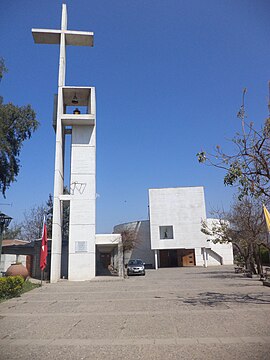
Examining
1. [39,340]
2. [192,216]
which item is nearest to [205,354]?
[39,340]

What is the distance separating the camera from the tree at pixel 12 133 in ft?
74.9

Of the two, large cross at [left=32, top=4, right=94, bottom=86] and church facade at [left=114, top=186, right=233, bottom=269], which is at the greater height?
large cross at [left=32, top=4, right=94, bottom=86]

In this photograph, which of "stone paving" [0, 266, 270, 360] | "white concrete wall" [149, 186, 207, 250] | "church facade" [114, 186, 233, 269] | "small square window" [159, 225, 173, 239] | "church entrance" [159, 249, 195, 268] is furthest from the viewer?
"church entrance" [159, 249, 195, 268]

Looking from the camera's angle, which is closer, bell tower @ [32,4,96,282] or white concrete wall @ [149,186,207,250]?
bell tower @ [32,4,96,282]

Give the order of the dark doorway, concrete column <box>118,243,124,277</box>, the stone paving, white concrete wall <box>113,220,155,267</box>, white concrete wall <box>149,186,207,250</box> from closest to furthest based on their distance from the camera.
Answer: the stone paving
concrete column <box>118,243,124,277</box>
white concrete wall <box>149,186,207,250</box>
the dark doorway
white concrete wall <box>113,220,155,267</box>

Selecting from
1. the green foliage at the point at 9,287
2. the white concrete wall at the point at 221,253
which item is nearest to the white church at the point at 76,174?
the green foliage at the point at 9,287

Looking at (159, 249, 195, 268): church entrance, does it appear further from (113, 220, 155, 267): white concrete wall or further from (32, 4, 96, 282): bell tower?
(32, 4, 96, 282): bell tower

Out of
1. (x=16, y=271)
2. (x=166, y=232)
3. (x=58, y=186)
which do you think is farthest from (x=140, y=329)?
(x=166, y=232)

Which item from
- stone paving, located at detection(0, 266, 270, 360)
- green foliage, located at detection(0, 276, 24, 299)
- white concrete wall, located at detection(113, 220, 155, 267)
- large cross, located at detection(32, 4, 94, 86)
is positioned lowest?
stone paving, located at detection(0, 266, 270, 360)

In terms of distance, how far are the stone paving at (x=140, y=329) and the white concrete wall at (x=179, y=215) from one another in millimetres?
25565

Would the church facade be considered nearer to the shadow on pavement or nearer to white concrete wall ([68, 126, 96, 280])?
white concrete wall ([68, 126, 96, 280])

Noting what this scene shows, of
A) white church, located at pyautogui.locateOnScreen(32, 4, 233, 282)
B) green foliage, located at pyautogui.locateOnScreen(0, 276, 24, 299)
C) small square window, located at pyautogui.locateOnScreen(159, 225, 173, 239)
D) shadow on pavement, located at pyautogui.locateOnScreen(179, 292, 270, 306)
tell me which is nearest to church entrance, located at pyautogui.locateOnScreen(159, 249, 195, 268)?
small square window, located at pyautogui.locateOnScreen(159, 225, 173, 239)

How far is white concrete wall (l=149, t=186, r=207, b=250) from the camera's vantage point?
3675 centimetres

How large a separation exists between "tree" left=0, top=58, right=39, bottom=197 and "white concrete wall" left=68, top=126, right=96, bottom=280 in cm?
389
